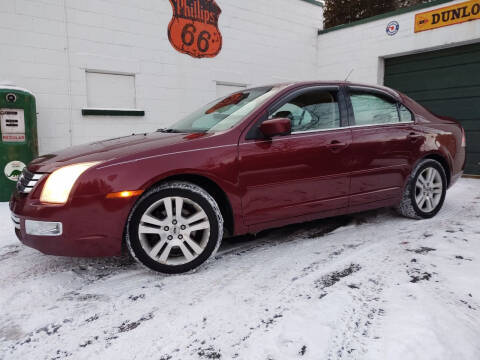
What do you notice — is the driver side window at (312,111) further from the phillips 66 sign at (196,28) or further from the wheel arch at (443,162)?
the phillips 66 sign at (196,28)

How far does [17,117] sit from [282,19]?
662cm

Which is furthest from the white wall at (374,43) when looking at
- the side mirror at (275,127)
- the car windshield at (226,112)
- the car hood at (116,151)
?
the car hood at (116,151)

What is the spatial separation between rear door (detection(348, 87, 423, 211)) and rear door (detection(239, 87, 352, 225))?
0.13 meters

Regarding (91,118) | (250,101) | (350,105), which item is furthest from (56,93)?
(350,105)

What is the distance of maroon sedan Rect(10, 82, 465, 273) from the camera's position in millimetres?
2258

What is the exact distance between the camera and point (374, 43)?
332 inches

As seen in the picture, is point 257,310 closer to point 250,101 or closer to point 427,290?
point 427,290

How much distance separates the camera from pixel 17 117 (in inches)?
194

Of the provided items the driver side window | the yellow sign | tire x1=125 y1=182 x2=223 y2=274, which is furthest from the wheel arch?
the yellow sign

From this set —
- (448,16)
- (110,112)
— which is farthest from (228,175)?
(448,16)

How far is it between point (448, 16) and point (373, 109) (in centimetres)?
541

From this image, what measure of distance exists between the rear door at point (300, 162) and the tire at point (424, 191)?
97 centimetres

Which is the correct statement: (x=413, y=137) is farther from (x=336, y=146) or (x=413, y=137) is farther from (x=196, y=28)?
(x=196, y=28)

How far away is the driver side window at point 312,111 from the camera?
2.95 meters
